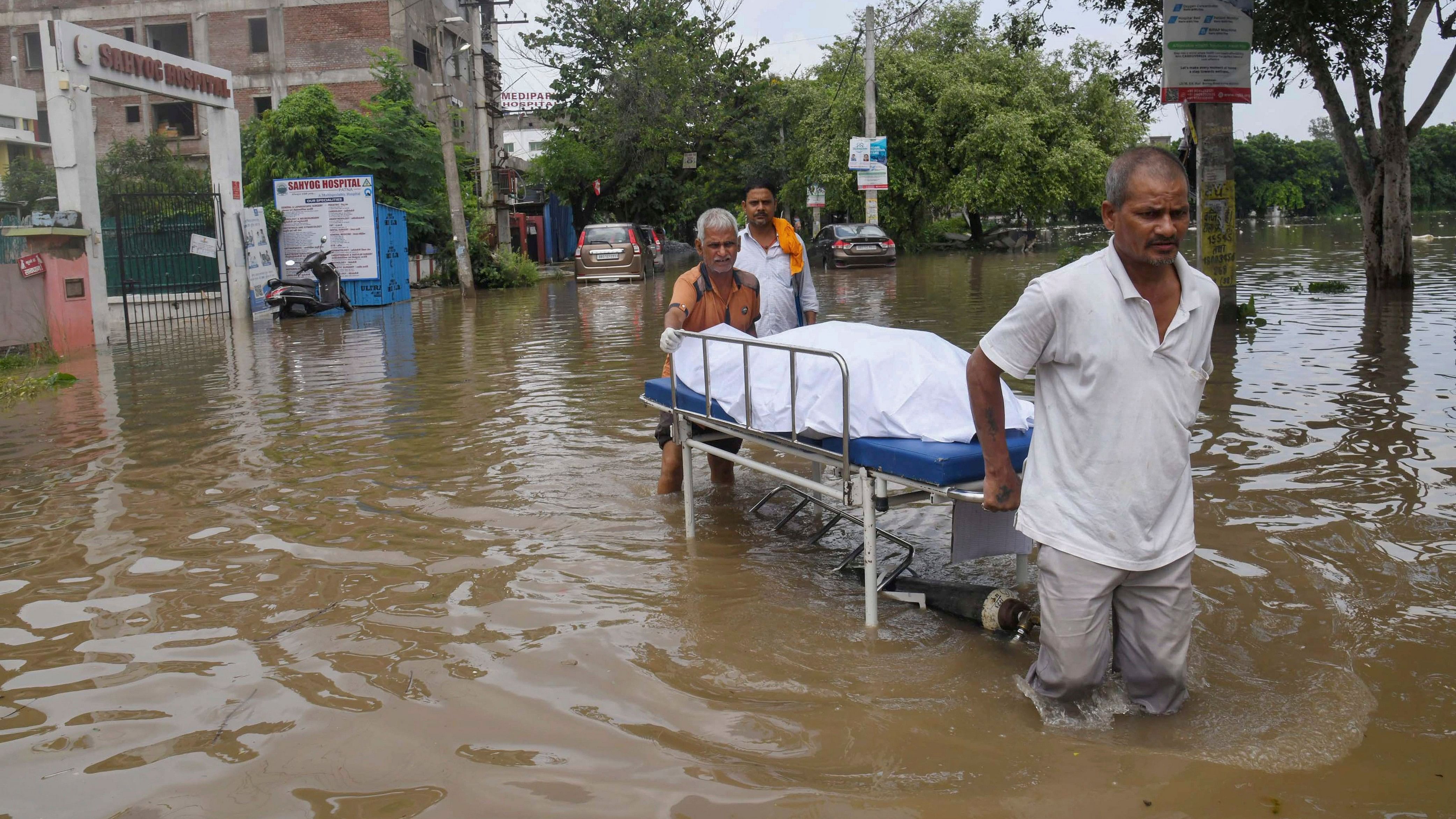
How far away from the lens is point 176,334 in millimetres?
17297

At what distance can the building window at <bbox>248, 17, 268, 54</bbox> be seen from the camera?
3666 centimetres

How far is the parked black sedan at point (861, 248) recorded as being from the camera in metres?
29.3

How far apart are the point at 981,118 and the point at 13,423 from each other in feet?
108

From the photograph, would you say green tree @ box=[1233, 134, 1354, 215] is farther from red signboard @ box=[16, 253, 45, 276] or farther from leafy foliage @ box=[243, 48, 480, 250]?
red signboard @ box=[16, 253, 45, 276]

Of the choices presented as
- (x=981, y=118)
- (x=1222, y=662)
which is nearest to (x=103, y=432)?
(x=1222, y=662)

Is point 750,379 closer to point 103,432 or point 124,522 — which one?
point 124,522

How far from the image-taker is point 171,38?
124 feet

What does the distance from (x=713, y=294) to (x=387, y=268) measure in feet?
60.2

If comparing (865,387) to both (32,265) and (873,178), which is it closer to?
(32,265)

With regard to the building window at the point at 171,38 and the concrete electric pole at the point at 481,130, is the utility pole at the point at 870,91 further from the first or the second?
the building window at the point at 171,38

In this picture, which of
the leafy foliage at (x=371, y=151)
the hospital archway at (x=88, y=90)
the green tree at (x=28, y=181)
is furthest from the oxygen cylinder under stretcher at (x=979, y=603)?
the green tree at (x=28, y=181)

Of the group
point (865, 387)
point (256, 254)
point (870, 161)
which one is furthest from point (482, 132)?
point (865, 387)

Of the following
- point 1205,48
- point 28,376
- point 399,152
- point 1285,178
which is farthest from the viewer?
point 1285,178

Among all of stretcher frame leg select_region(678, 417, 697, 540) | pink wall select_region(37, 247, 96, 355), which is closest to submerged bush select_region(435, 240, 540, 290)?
pink wall select_region(37, 247, 96, 355)
